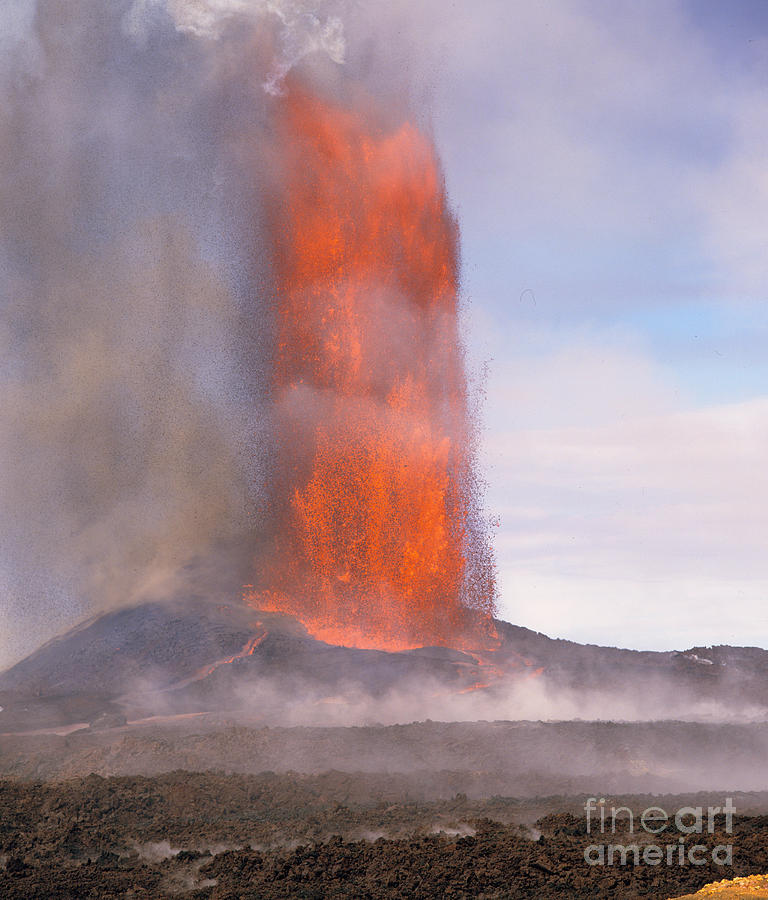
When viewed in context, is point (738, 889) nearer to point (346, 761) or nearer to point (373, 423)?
point (346, 761)

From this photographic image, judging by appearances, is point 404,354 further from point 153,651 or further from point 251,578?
point 153,651

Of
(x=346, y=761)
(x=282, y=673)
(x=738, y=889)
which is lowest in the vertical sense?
(x=738, y=889)

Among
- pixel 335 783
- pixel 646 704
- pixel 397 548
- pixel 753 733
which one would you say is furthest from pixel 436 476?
pixel 335 783

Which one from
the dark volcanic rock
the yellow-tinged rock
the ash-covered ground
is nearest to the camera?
the yellow-tinged rock

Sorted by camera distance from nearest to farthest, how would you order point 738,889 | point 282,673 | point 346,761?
point 738,889
point 346,761
point 282,673

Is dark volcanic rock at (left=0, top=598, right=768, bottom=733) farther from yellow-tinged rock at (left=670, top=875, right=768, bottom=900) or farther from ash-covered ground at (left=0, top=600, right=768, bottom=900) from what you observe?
yellow-tinged rock at (left=670, top=875, right=768, bottom=900)

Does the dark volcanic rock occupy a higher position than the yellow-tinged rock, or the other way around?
the dark volcanic rock

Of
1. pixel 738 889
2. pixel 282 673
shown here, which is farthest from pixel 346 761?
pixel 738 889

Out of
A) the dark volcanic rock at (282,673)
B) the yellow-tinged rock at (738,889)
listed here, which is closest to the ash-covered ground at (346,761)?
the dark volcanic rock at (282,673)

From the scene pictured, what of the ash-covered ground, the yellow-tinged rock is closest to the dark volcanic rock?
the ash-covered ground
